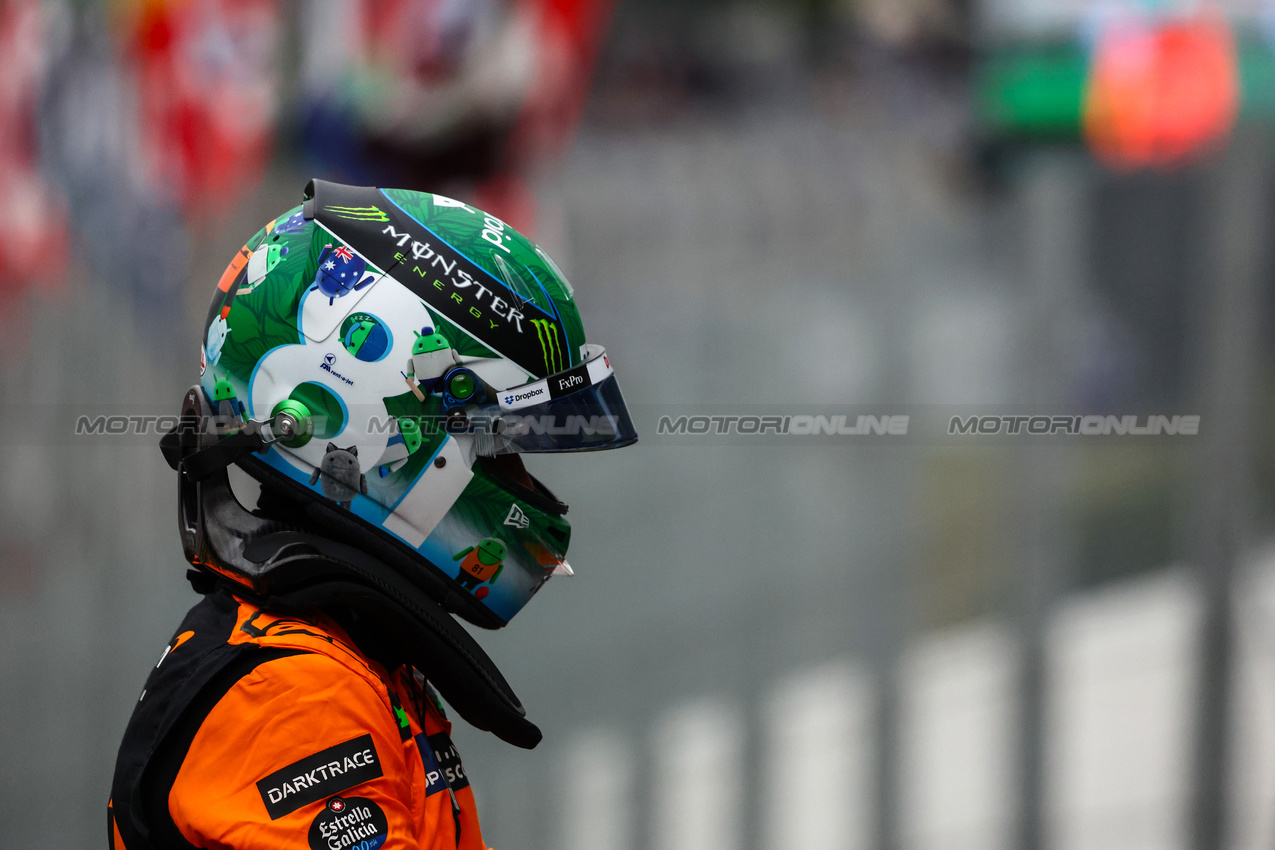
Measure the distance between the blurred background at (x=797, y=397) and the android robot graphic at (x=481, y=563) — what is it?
8.54 ft

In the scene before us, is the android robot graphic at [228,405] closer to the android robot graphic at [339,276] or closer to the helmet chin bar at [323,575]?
the helmet chin bar at [323,575]

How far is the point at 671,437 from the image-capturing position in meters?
4.86

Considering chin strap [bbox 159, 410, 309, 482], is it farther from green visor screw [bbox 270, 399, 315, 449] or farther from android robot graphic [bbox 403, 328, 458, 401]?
android robot graphic [bbox 403, 328, 458, 401]

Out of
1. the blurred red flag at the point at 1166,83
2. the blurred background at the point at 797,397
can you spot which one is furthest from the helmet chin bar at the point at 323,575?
the blurred red flag at the point at 1166,83

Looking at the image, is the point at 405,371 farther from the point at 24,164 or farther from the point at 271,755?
the point at 24,164

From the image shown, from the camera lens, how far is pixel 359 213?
1.50 meters

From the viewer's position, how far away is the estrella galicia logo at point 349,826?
4.08ft

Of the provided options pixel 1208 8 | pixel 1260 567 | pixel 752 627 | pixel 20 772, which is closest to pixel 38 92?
pixel 20 772

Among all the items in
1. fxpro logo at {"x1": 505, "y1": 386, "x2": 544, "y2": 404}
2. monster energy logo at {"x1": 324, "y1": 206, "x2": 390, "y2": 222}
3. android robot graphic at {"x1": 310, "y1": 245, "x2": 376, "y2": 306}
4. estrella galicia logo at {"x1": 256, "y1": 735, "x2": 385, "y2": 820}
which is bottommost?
estrella galicia logo at {"x1": 256, "y1": 735, "x2": 385, "y2": 820}

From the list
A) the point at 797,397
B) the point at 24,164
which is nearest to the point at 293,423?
the point at 797,397

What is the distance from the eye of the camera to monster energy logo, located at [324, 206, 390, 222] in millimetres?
1495

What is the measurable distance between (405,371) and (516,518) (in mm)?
226

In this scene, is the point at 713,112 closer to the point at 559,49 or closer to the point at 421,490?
the point at 559,49

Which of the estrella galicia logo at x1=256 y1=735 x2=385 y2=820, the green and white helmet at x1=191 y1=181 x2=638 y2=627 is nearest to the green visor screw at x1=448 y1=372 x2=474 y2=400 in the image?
the green and white helmet at x1=191 y1=181 x2=638 y2=627
